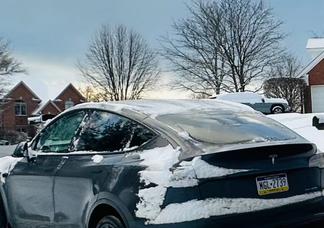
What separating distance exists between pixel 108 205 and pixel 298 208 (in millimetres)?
1487

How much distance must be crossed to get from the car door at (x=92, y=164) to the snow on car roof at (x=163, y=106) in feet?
0.39

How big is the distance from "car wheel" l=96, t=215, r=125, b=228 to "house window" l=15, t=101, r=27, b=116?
61548 millimetres

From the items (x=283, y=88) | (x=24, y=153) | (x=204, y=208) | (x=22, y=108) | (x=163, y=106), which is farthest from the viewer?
(x=22, y=108)

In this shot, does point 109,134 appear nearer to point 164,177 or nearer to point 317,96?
point 164,177

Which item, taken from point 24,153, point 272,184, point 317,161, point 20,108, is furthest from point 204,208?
point 20,108

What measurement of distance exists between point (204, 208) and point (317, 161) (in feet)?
3.95

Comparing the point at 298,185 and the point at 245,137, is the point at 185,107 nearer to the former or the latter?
the point at 245,137

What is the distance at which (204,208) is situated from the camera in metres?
3.91

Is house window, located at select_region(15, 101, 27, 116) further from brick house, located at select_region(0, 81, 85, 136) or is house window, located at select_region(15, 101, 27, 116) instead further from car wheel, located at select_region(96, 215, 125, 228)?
car wheel, located at select_region(96, 215, 125, 228)

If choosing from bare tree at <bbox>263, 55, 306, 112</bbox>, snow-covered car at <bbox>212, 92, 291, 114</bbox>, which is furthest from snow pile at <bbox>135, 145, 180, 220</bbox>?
bare tree at <bbox>263, 55, 306, 112</bbox>

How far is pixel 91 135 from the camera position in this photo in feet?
16.8

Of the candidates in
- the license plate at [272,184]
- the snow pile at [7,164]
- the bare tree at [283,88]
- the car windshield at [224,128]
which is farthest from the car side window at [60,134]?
the bare tree at [283,88]

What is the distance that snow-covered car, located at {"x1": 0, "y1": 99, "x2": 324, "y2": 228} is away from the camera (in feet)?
13.0

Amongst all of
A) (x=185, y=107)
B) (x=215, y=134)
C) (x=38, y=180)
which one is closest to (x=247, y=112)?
(x=185, y=107)
